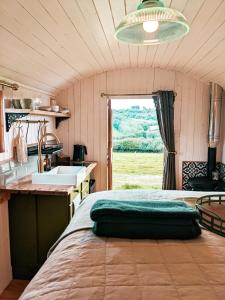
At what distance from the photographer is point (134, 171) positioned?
3.64 meters

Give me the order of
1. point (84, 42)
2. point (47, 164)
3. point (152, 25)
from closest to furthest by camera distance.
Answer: point (152, 25) < point (84, 42) < point (47, 164)

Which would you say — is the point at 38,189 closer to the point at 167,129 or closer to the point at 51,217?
the point at 51,217

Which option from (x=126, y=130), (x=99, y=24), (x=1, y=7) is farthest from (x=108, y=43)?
(x=126, y=130)

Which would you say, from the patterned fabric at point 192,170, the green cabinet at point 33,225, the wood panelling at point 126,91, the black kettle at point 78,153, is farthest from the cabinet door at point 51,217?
the patterned fabric at point 192,170

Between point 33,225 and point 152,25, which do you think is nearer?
point 152,25

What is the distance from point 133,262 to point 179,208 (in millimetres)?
418

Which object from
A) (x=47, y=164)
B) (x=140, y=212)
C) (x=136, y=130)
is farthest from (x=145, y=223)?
(x=136, y=130)

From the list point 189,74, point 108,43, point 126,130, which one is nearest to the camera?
point 108,43

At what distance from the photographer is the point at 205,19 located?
1.61 metres

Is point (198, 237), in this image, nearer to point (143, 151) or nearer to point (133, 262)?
point (133, 262)

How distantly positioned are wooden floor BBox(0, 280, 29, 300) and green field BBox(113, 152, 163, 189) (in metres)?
1.85

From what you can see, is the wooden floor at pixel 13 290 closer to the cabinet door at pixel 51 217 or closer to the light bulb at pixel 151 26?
the cabinet door at pixel 51 217

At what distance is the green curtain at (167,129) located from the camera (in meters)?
3.23

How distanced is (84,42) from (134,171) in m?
2.13
